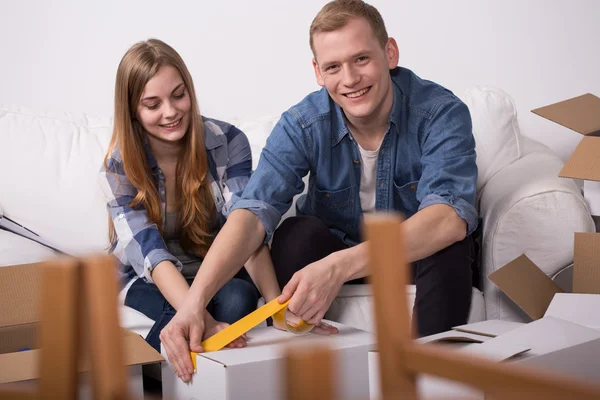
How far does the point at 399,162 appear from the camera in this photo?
1755 millimetres

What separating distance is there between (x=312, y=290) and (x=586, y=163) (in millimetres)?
708

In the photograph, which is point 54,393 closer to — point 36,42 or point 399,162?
point 399,162

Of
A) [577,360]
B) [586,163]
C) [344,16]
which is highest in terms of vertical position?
[344,16]

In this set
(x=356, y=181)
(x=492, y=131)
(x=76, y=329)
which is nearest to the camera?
(x=76, y=329)

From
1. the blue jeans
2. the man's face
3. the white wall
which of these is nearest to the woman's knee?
the blue jeans

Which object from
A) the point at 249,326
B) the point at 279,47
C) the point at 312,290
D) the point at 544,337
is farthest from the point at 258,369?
the point at 279,47

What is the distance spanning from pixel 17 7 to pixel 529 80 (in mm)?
1621

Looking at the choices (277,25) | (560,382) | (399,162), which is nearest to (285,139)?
(399,162)

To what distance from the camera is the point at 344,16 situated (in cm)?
167

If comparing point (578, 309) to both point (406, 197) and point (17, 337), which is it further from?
point (17, 337)

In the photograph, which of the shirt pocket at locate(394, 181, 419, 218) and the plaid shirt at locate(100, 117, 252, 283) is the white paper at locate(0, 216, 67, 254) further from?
the shirt pocket at locate(394, 181, 419, 218)

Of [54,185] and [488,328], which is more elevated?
[54,185]

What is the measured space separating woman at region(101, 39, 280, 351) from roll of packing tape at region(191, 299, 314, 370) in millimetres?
Answer: 299

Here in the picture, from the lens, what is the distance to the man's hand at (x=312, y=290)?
4.47 ft
